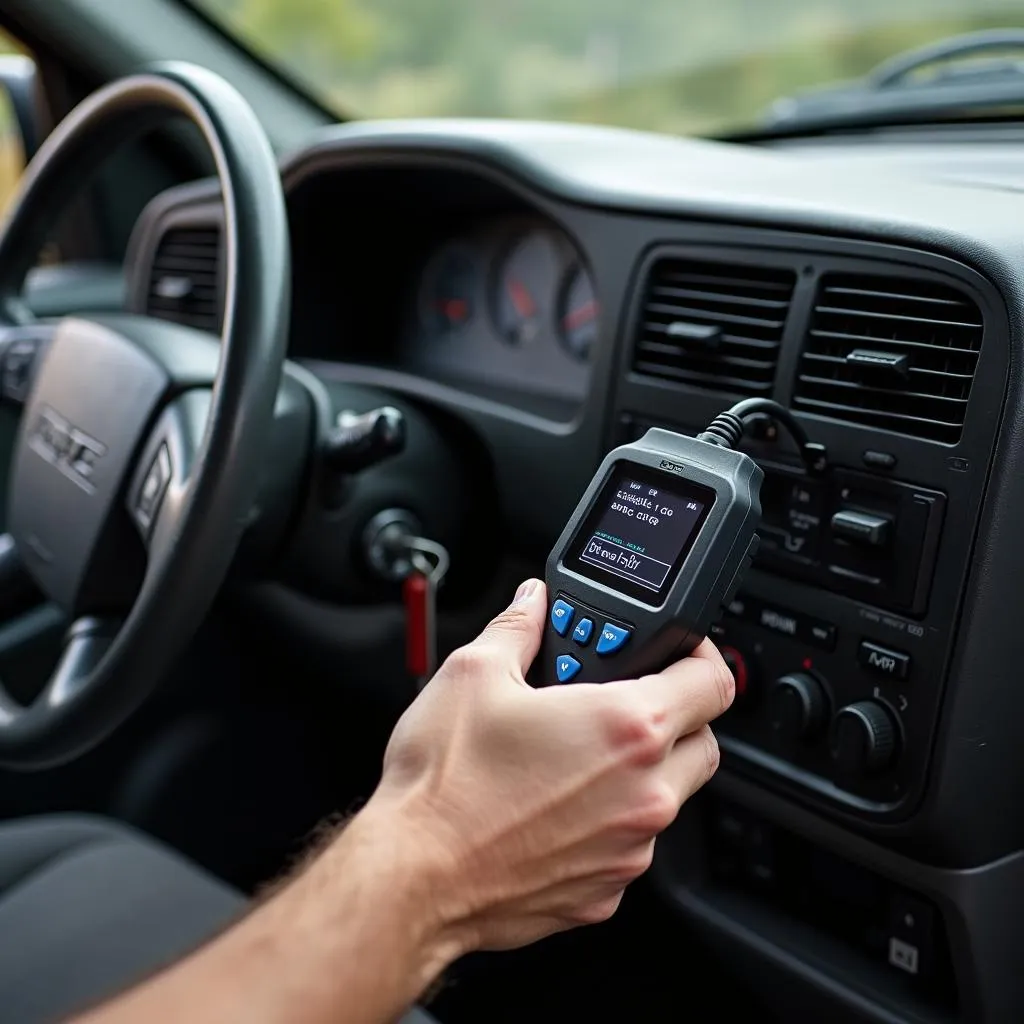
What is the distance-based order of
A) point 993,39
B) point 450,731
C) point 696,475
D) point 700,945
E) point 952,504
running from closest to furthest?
point 450,731, point 696,475, point 952,504, point 700,945, point 993,39

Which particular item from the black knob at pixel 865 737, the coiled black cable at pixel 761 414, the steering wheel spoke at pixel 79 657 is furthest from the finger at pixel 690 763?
the steering wheel spoke at pixel 79 657

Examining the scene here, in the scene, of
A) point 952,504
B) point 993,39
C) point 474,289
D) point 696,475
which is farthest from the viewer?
point 474,289

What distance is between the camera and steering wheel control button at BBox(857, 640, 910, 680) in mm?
A: 991

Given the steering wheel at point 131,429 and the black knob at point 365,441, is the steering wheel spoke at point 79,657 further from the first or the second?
the black knob at point 365,441

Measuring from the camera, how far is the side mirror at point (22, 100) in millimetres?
2324

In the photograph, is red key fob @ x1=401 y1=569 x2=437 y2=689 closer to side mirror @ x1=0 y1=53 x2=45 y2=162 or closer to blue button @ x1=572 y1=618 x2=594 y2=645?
blue button @ x1=572 y1=618 x2=594 y2=645

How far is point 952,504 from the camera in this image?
3.08ft

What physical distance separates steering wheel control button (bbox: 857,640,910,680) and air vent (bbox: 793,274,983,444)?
0.18m

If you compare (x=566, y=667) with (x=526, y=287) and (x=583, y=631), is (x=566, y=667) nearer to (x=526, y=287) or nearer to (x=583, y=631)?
(x=583, y=631)

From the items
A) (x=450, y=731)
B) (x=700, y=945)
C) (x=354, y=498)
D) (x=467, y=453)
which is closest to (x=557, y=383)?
(x=467, y=453)

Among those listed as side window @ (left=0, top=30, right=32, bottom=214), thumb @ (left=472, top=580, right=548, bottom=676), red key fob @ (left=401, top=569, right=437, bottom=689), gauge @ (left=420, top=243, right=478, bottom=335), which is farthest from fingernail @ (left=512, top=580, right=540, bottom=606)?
side window @ (left=0, top=30, right=32, bottom=214)

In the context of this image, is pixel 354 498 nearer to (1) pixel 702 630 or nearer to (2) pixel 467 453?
(2) pixel 467 453

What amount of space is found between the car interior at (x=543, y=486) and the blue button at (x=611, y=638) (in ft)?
0.36

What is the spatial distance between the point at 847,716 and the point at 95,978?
699mm
